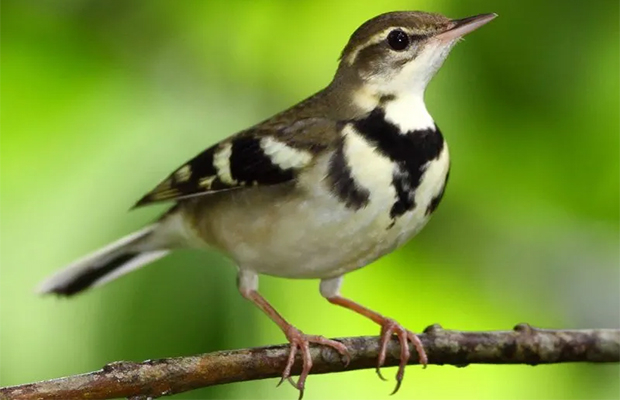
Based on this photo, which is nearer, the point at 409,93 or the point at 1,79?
the point at 409,93

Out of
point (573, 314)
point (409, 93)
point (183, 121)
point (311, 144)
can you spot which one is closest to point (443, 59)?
point (409, 93)

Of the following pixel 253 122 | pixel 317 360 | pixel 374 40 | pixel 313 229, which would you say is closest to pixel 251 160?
pixel 253 122

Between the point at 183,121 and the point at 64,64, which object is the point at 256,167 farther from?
the point at 64,64

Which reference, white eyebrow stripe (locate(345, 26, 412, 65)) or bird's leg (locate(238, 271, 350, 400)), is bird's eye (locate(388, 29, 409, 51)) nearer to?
white eyebrow stripe (locate(345, 26, 412, 65))

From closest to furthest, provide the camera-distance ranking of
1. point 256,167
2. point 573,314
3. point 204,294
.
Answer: point 204,294 < point 256,167 < point 573,314

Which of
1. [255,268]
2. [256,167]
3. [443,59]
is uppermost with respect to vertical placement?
[443,59]

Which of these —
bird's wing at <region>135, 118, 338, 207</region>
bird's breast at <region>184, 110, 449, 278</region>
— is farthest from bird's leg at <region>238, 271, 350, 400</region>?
bird's wing at <region>135, 118, 338, 207</region>

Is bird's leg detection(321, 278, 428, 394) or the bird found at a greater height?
the bird
